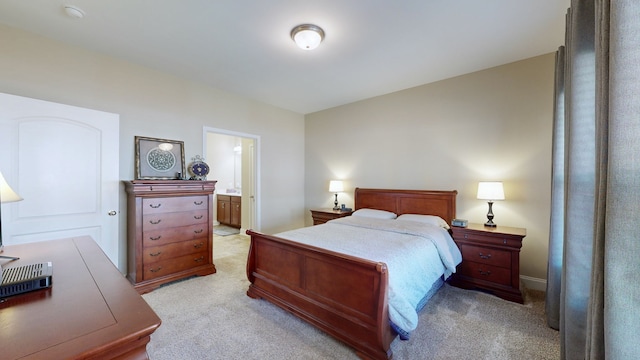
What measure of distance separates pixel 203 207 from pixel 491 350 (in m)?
3.33

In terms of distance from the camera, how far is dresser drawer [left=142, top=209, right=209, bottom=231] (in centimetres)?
281

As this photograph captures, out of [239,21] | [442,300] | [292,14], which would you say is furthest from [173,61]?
[442,300]

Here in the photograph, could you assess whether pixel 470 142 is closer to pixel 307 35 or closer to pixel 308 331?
pixel 307 35

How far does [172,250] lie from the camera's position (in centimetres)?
301

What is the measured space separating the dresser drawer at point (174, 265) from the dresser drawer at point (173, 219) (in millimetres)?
420

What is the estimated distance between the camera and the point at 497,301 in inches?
101

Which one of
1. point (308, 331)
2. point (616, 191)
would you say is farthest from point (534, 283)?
point (616, 191)

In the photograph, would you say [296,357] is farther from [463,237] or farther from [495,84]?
[495,84]

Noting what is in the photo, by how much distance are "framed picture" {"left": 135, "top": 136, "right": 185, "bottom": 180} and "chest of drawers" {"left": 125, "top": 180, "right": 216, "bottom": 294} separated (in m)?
0.33

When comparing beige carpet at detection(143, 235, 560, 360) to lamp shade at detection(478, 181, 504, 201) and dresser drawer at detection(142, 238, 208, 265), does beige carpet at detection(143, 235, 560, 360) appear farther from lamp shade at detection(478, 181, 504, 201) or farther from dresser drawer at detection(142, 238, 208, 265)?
lamp shade at detection(478, 181, 504, 201)

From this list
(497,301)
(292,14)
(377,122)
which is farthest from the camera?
(377,122)

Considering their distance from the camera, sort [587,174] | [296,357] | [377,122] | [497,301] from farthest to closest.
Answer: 1. [377,122]
2. [497,301]
3. [296,357]
4. [587,174]

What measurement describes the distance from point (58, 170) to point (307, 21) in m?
2.86

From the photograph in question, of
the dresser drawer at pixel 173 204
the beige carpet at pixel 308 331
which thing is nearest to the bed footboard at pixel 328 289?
the beige carpet at pixel 308 331
